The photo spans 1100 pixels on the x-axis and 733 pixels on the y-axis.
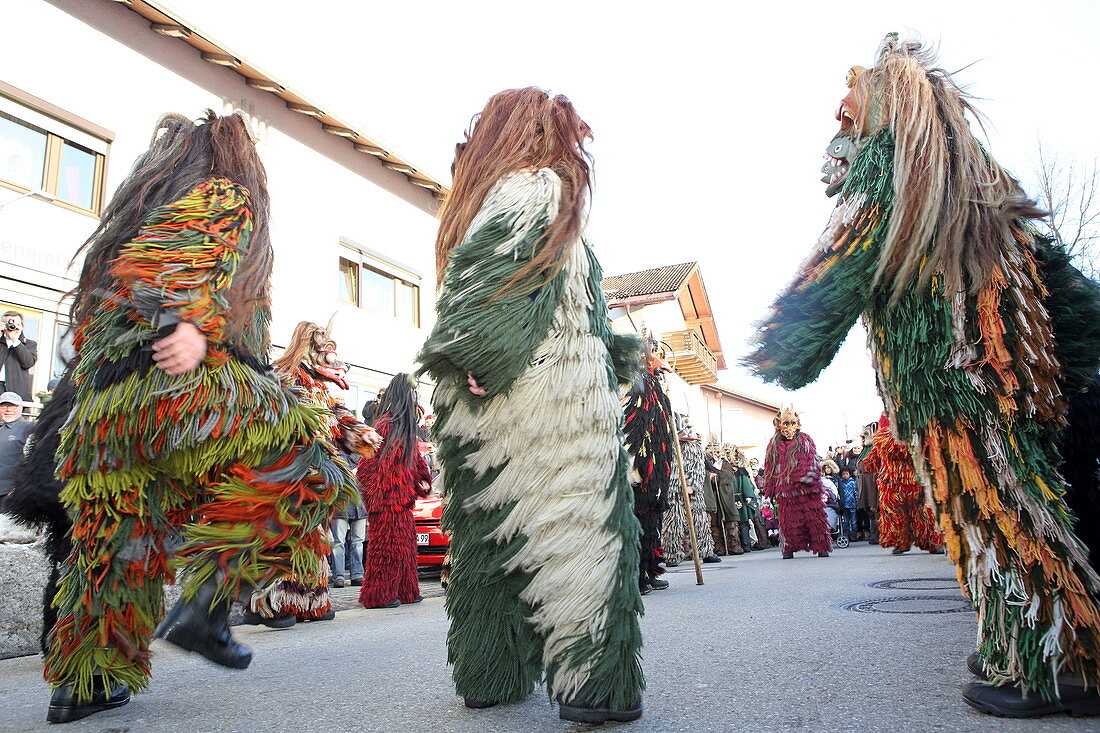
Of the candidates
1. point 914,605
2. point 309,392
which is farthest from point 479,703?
point 309,392

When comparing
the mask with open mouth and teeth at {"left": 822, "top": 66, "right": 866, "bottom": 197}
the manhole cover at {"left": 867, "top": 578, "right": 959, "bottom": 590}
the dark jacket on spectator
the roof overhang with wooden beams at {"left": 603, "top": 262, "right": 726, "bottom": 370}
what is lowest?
the manhole cover at {"left": 867, "top": 578, "right": 959, "bottom": 590}

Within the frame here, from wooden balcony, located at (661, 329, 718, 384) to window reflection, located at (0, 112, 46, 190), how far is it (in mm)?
21500

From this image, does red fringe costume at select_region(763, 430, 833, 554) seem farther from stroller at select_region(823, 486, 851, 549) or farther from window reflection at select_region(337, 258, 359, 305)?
window reflection at select_region(337, 258, 359, 305)

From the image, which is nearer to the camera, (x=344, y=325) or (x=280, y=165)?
(x=280, y=165)

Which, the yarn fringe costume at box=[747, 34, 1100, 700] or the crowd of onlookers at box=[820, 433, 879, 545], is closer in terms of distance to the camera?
the yarn fringe costume at box=[747, 34, 1100, 700]

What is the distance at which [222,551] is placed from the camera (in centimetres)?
246

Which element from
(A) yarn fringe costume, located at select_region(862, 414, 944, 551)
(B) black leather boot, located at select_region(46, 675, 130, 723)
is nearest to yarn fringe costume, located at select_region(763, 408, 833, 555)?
(A) yarn fringe costume, located at select_region(862, 414, 944, 551)

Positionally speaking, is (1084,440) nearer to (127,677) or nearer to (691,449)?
(127,677)

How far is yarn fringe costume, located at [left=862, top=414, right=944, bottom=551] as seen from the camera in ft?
21.9

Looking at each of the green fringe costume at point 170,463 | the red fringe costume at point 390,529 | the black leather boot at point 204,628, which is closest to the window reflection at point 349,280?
the red fringe costume at point 390,529

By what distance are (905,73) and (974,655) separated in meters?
1.82

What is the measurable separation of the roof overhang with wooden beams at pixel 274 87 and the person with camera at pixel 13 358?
599 cm

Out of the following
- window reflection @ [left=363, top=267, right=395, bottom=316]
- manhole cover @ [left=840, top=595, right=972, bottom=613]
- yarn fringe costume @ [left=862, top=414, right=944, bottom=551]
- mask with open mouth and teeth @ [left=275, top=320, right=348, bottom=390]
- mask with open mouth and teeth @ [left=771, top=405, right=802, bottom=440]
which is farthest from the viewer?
window reflection @ [left=363, top=267, right=395, bottom=316]

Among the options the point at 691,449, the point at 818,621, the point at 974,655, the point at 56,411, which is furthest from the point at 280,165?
the point at 974,655
